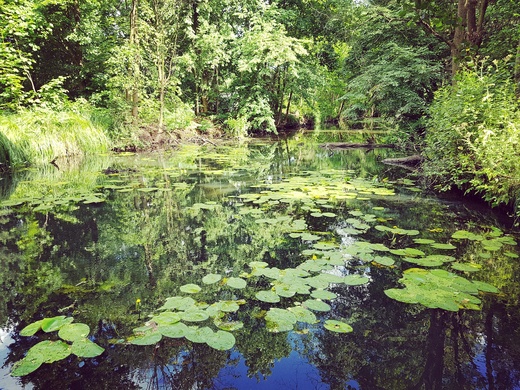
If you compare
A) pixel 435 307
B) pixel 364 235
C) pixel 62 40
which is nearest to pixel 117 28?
pixel 62 40

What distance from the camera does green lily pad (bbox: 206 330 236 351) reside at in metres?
1.57

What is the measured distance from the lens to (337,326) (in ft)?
5.86

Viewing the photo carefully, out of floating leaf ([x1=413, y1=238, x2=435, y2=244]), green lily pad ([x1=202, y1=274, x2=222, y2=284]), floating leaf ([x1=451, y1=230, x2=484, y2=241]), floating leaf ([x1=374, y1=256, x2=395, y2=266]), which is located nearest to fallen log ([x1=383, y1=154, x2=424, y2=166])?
floating leaf ([x1=451, y1=230, x2=484, y2=241])

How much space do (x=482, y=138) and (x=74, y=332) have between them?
4422 millimetres

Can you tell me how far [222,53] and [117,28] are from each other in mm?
5063

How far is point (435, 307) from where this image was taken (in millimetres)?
1931

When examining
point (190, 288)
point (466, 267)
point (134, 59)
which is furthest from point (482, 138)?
point (134, 59)

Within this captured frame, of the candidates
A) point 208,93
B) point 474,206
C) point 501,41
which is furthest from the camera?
point 208,93

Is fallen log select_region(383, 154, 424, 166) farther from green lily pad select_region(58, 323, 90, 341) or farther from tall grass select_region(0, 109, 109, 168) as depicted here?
tall grass select_region(0, 109, 109, 168)

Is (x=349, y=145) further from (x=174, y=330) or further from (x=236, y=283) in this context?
(x=174, y=330)

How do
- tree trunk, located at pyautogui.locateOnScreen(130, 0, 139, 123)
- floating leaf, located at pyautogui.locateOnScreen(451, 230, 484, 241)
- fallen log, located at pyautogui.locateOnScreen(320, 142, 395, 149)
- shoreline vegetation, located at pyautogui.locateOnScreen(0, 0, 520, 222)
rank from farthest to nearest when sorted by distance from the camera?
fallen log, located at pyautogui.locateOnScreen(320, 142, 395, 149) → tree trunk, located at pyautogui.locateOnScreen(130, 0, 139, 123) → shoreline vegetation, located at pyautogui.locateOnScreen(0, 0, 520, 222) → floating leaf, located at pyautogui.locateOnScreen(451, 230, 484, 241)

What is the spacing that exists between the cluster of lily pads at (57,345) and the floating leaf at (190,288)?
592 mm

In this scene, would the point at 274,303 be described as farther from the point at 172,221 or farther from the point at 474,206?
the point at 474,206

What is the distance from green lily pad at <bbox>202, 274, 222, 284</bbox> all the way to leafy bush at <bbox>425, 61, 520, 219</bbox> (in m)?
3.00
